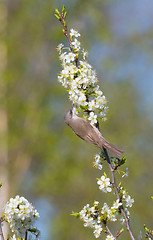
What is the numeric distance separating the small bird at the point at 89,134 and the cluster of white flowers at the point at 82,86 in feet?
0.77

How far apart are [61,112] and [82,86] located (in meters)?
10.5

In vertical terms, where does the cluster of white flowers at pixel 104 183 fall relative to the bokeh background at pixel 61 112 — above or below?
below

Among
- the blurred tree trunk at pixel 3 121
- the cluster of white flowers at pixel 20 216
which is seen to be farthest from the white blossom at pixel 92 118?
the blurred tree trunk at pixel 3 121

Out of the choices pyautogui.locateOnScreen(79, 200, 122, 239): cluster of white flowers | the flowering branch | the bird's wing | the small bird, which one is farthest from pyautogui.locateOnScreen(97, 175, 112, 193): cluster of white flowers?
the bird's wing

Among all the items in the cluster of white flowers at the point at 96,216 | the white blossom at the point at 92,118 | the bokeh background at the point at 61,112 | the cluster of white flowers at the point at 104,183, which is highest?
the bokeh background at the point at 61,112

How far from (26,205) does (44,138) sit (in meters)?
10.2

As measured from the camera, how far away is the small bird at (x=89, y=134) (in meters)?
3.05

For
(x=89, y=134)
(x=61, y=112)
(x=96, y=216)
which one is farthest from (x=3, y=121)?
(x=96, y=216)

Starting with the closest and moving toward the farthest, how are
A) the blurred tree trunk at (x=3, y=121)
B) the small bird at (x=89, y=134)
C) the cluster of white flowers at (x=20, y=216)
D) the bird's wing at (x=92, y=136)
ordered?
1. the cluster of white flowers at (x=20, y=216)
2. the small bird at (x=89, y=134)
3. the bird's wing at (x=92, y=136)
4. the blurred tree trunk at (x=3, y=121)

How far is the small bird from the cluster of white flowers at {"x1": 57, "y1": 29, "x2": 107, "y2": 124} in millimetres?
235

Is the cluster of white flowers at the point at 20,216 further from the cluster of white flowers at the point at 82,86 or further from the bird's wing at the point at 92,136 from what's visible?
the bird's wing at the point at 92,136

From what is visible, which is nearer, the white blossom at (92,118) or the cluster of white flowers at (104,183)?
the cluster of white flowers at (104,183)

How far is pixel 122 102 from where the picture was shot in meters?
13.9

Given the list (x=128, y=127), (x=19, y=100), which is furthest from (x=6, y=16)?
(x=128, y=127)
